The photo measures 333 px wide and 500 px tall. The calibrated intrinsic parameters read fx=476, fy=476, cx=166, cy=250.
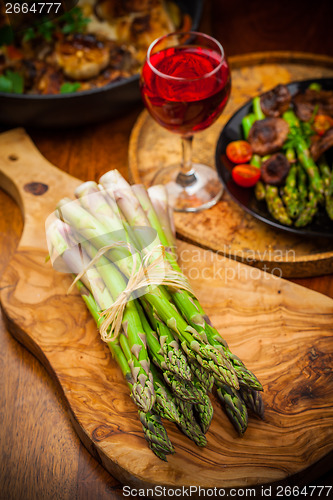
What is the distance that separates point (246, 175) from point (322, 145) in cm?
34

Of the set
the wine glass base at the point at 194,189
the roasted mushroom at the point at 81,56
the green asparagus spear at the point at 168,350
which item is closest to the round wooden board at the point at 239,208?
the wine glass base at the point at 194,189

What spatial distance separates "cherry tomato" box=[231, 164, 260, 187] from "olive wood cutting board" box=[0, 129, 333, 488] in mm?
358

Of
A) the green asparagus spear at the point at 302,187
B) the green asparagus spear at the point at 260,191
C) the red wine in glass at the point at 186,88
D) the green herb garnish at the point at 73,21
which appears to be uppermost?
the red wine in glass at the point at 186,88

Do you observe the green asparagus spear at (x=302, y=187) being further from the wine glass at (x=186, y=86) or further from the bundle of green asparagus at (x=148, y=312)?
the bundle of green asparagus at (x=148, y=312)

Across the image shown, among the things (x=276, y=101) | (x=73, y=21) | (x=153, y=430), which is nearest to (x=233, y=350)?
(x=153, y=430)

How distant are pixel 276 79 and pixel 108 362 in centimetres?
171

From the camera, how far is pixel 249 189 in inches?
77.5

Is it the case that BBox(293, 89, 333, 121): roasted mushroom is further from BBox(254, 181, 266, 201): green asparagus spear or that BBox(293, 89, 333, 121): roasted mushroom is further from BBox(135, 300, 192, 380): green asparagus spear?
BBox(135, 300, 192, 380): green asparagus spear

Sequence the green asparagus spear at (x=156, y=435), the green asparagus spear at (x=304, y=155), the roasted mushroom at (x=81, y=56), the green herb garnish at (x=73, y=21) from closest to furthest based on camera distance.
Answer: the green asparagus spear at (x=156, y=435) < the green asparagus spear at (x=304, y=155) < the roasted mushroom at (x=81, y=56) < the green herb garnish at (x=73, y=21)

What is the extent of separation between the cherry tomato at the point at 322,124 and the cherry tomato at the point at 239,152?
13.0 inches

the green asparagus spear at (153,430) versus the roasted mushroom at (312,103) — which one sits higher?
the roasted mushroom at (312,103)

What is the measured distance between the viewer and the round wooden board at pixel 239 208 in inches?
70.5

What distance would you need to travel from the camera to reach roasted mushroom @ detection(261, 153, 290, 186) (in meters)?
1.94

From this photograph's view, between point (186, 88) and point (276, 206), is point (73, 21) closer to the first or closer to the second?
point (186, 88)
